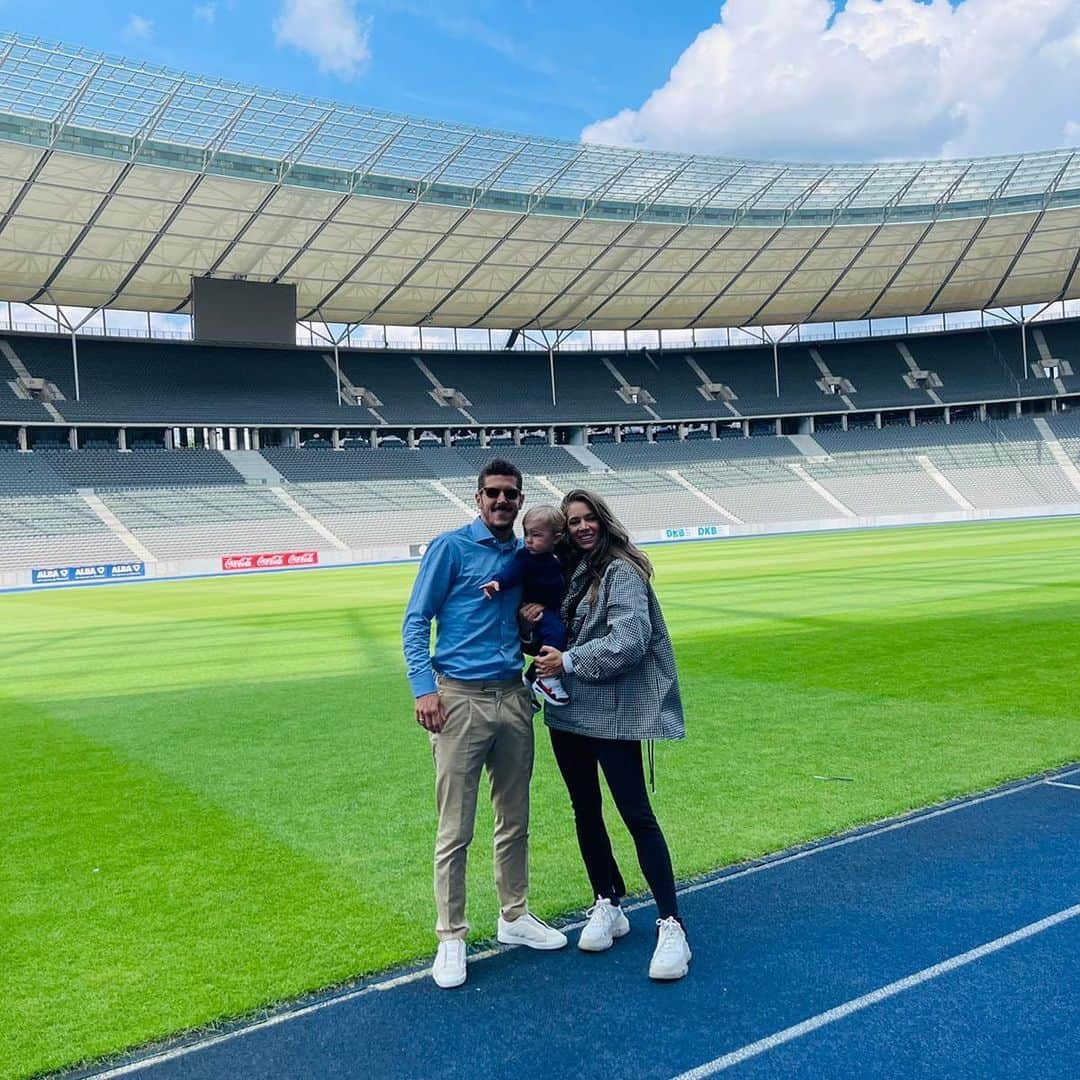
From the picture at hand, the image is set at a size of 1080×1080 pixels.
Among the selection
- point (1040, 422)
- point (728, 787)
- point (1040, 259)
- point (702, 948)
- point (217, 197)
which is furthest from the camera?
point (1040, 422)

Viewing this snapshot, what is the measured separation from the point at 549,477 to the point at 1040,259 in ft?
104

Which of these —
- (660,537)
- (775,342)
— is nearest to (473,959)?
(660,537)

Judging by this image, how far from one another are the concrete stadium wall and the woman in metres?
39.6

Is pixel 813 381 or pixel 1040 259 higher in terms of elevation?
pixel 1040 259

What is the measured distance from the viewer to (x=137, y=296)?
162 feet

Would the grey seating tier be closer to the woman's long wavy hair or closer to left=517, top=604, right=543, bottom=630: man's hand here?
left=517, top=604, right=543, bottom=630: man's hand

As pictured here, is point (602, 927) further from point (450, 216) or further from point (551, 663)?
point (450, 216)

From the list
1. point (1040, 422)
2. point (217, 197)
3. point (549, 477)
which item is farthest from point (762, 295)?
point (217, 197)

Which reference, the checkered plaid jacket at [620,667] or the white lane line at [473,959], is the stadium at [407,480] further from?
the checkered plaid jacket at [620,667]

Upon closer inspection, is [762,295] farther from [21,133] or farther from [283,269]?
[21,133]

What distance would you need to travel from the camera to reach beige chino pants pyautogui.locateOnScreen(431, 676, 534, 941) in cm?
441

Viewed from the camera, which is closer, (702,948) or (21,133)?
Answer: (702,948)

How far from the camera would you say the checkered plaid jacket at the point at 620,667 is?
429cm

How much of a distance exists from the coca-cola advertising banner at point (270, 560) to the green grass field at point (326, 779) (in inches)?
1056
